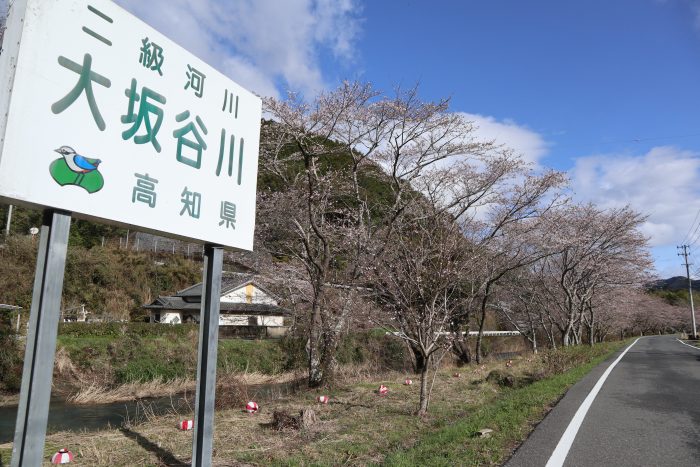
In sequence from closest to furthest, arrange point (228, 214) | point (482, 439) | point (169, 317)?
1. point (228, 214)
2. point (482, 439)
3. point (169, 317)

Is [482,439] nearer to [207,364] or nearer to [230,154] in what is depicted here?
[207,364]

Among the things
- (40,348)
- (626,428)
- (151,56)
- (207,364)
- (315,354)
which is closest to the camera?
(40,348)

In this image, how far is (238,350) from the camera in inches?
841

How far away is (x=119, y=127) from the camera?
3254 millimetres

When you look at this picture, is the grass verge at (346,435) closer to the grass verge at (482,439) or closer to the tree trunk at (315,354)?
the grass verge at (482,439)

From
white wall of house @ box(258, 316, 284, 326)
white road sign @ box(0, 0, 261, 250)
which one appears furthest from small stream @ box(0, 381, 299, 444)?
white wall of house @ box(258, 316, 284, 326)

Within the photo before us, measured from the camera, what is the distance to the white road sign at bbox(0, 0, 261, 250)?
2717 millimetres

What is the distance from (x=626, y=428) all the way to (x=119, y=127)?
689cm

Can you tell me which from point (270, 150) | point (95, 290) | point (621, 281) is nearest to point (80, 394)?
point (270, 150)

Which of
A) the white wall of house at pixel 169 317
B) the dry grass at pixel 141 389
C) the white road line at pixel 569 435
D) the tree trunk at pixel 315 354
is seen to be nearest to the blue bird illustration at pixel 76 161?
the white road line at pixel 569 435

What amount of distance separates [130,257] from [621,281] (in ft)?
111

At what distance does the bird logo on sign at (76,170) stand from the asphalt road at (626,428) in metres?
4.45

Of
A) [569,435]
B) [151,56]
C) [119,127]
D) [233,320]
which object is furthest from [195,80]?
[233,320]

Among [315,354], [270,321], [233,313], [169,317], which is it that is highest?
[233,313]
